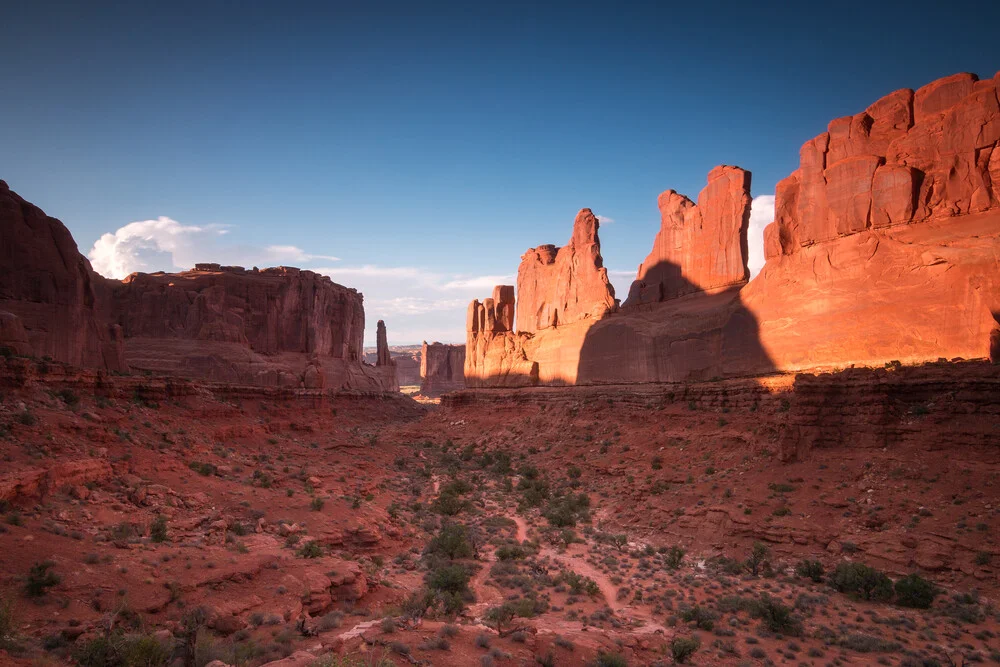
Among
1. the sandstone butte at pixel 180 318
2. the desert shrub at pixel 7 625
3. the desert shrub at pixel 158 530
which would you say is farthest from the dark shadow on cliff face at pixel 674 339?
the sandstone butte at pixel 180 318

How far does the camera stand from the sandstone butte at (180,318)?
23.1 m

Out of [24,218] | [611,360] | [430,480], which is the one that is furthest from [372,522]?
[611,360]

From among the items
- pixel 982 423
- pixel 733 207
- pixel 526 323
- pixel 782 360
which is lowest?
pixel 982 423

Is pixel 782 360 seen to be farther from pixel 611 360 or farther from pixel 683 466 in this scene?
pixel 611 360

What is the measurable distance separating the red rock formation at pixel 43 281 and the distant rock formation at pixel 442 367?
78446 millimetres

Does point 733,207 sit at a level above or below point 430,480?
above

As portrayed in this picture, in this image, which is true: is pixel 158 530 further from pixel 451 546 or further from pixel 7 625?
pixel 451 546

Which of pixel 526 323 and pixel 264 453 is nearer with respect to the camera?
pixel 264 453

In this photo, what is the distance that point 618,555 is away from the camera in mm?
16797

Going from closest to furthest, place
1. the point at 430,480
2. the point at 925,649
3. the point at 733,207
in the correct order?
the point at 925,649
the point at 430,480
the point at 733,207

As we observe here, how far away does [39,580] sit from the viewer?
8.29 meters

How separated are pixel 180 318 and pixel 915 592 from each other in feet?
164

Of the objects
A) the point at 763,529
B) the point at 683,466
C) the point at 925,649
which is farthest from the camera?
the point at 683,466

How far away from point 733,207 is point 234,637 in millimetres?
31401
